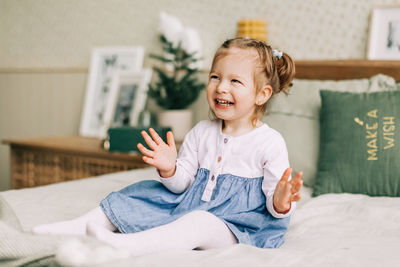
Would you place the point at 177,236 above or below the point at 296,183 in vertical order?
below

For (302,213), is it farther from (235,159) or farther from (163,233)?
(163,233)

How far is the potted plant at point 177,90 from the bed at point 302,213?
61 centimetres

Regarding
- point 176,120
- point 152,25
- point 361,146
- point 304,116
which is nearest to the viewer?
point 361,146

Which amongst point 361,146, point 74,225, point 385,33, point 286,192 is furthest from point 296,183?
point 385,33

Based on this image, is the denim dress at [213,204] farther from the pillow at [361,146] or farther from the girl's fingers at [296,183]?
the pillow at [361,146]

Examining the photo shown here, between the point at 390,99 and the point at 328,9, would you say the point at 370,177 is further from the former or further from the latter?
the point at 328,9

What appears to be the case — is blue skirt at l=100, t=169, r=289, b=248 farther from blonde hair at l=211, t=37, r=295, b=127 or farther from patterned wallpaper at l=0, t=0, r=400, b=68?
patterned wallpaper at l=0, t=0, r=400, b=68

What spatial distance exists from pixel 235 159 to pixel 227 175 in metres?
0.05

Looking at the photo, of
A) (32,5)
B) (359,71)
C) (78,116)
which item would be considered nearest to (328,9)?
(359,71)

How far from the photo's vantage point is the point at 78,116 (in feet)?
10.1

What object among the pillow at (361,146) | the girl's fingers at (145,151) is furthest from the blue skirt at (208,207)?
the pillow at (361,146)

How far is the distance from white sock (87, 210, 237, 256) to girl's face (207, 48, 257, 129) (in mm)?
297

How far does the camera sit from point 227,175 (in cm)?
114

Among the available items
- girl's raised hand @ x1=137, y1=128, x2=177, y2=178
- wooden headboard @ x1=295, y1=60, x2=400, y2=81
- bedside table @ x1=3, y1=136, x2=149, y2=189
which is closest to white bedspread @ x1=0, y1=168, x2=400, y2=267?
girl's raised hand @ x1=137, y1=128, x2=177, y2=178
